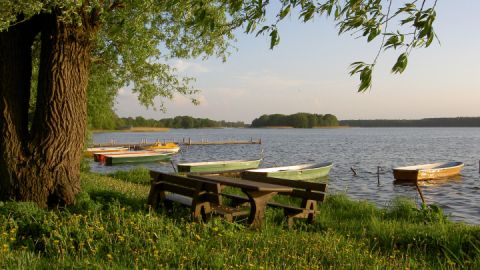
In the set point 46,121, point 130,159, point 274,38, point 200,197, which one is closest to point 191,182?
point 200,197

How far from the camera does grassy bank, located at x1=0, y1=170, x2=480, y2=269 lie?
536 cm

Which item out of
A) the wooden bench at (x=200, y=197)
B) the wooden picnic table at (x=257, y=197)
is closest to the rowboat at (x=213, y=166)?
the wooden bench at (x=200, y=197)

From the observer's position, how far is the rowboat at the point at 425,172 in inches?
1113

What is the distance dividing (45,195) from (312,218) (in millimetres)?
5198

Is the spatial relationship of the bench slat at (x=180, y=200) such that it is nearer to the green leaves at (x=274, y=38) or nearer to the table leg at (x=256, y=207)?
the table leg at (x=256, y=207)

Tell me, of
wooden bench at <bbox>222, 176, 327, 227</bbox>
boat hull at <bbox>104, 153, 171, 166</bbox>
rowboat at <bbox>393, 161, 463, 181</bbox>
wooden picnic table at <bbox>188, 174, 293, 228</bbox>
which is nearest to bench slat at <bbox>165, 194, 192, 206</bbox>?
wooden bench at <bbox>222, 176, 327, 227</bbox>

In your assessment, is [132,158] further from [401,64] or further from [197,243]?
→ [401,64]

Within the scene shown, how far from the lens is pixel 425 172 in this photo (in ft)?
96.6

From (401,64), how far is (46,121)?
7105 millimetres

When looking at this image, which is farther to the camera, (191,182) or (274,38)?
(191,182)

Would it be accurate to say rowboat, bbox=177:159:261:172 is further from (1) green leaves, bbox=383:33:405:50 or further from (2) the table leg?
(1) green leaves, bbox=383:33:405:50

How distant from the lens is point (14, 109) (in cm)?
896

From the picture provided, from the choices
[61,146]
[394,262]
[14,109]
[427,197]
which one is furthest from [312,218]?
[427,197]

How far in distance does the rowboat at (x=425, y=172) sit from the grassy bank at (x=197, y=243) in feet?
65.9
